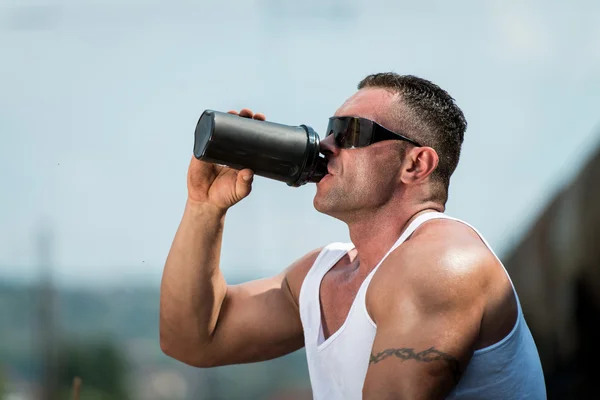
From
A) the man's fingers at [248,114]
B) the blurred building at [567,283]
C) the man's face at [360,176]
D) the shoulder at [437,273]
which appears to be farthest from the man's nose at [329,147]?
the blurred building at [567,283]

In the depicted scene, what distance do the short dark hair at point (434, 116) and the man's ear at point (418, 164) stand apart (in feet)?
0.11

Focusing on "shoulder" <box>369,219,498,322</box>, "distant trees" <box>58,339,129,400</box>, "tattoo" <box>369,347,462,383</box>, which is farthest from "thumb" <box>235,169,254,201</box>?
"distant trees" <box>58,339,129,400</box>

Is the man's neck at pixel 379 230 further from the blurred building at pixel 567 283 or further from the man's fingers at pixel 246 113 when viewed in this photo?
the blurred building at pixel 567 283

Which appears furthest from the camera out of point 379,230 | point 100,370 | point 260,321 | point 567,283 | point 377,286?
point 100,370

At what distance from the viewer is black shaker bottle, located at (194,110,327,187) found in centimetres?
286

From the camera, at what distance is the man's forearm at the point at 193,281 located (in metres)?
3.28

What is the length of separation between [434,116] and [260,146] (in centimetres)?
61

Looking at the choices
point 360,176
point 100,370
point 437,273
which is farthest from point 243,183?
point 100,370

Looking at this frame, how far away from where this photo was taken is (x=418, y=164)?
302 cm

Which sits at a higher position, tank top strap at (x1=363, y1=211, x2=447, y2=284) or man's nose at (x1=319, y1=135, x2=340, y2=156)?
man's nose at (x1=319, y1=135, x2=340, y2=156)

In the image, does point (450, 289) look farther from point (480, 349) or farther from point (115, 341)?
point (115, 341)

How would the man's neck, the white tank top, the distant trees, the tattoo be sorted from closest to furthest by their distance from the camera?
the tattoo → the white tank top → the man's neck → the distant trees

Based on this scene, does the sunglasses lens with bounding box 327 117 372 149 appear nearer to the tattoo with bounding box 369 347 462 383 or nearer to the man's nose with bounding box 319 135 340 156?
the man's nose with bounding box 319 135 340 156

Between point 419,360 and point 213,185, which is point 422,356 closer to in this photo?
point 419,360
